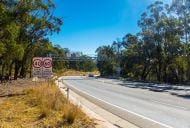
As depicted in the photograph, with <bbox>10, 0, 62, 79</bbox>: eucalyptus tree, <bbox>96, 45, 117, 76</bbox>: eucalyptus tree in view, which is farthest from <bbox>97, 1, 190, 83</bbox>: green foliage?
<bbox>96, 45, 117, 76</bbox>: eucalyptus tree

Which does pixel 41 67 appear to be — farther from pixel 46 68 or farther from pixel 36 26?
pixel 36 26

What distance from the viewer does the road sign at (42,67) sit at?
859 inches

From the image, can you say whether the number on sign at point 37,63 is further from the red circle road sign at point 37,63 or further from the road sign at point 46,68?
the road sign at point 46,68

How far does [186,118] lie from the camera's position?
46.4 ft

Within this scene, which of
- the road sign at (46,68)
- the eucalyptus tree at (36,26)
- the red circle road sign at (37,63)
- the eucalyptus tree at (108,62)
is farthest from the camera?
the eucalyptus tree at (108,62)

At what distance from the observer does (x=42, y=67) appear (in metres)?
22.0

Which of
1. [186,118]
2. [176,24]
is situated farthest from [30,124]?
[176,24]

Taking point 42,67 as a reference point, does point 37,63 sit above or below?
above

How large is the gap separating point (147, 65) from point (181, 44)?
15067mm

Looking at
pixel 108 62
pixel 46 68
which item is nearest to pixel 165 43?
pixel 46 68

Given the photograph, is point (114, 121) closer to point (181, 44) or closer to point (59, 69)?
point (181, 44)

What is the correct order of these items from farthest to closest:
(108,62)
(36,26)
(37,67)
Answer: (108,62), (36,26), (37,67)

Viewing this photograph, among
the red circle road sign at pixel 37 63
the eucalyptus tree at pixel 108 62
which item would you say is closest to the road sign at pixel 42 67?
the red circle road sign at pixel 37 63

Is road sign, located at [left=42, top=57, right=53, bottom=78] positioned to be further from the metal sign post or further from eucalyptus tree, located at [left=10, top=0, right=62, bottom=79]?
eucalyptus tree, located at [left=10, top=0, right=62, bottom=79]
